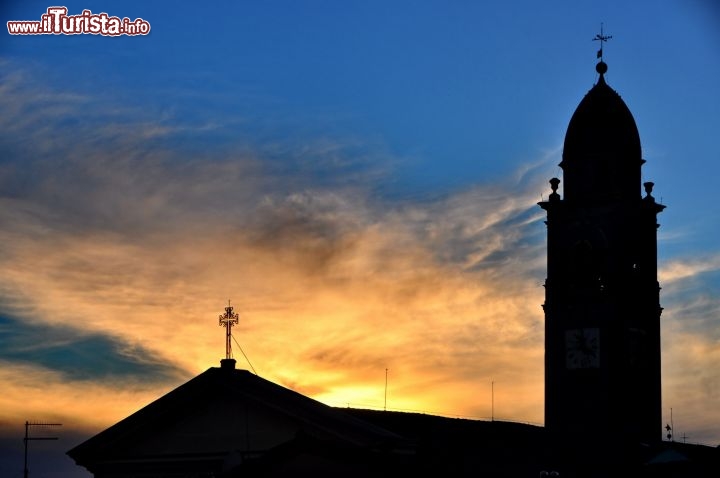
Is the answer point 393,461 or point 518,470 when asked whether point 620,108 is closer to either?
point 518,470

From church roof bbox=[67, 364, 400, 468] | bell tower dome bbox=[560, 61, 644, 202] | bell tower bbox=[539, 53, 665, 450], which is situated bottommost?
church roof bbox=[67, 364, 400, 468]

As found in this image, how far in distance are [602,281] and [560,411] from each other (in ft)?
26.3

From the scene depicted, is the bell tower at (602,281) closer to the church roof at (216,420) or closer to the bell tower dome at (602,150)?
the bell tower dome at (602,150)

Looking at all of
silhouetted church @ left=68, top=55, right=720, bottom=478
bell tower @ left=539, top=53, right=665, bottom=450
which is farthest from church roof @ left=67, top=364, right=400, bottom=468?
→ bell tower @ left=539, top=53, right=665, bottom=450

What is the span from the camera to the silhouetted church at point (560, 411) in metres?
37.3

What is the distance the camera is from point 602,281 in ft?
294

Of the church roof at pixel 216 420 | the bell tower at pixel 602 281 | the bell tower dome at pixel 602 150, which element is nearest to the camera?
the church roof at pixel 216 420

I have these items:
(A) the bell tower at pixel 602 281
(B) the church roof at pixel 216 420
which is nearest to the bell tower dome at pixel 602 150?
(A) the bell tower at pixel 602 281

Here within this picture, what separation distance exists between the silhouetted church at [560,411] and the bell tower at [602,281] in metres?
0.08

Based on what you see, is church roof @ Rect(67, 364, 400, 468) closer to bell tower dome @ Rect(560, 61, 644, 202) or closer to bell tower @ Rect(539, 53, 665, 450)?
bell tower @ Rect(539, 53, 665, 450)

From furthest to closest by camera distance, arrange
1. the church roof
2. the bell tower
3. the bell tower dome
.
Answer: the bell tower dome
the bell tower
the church roof

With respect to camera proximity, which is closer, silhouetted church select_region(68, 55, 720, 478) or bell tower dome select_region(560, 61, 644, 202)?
silhouetted church select_region(68, 55, 720, 478)

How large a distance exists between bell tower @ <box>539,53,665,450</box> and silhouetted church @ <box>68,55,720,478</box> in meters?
0.08

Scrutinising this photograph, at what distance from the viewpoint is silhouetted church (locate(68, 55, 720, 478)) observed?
37312 mm
